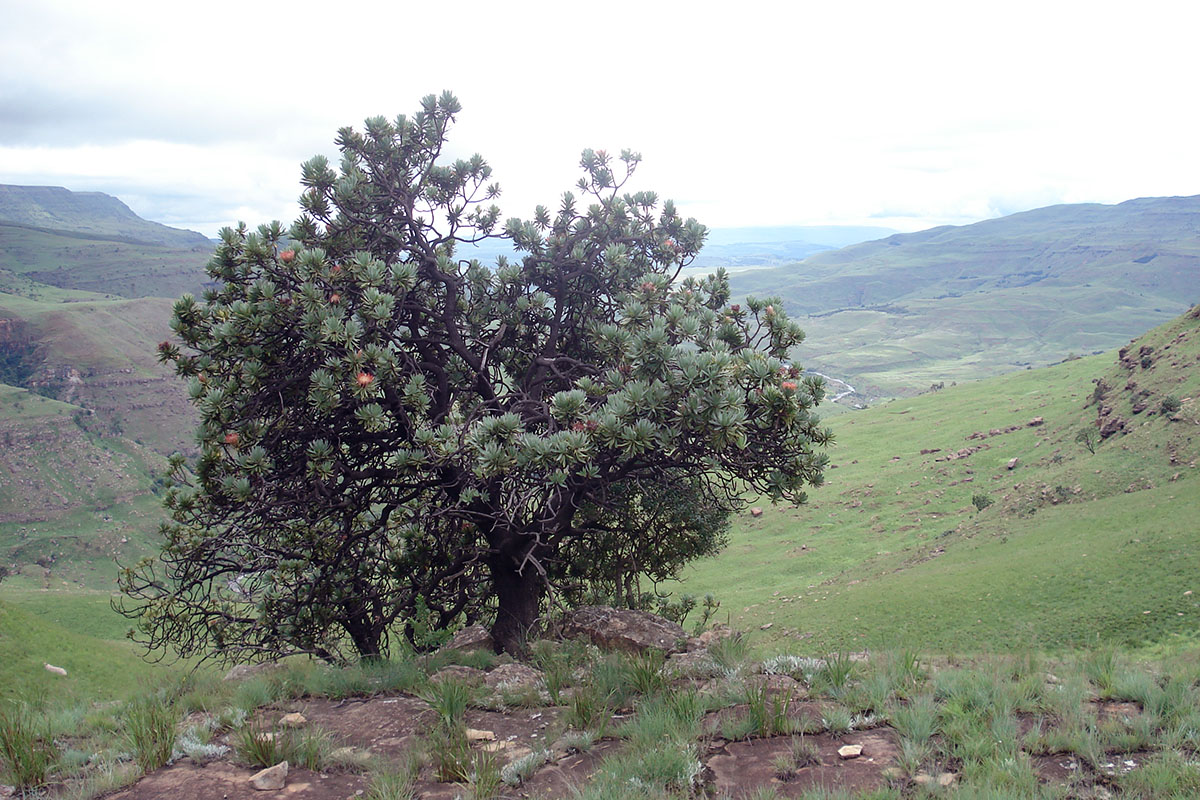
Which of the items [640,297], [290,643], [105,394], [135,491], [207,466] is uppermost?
[640,297]

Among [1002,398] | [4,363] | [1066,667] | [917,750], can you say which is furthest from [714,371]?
[4,363]

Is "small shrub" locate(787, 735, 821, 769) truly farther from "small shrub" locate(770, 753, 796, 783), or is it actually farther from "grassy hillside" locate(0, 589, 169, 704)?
"grassy hillside" locate(0, 589, 169, 704)

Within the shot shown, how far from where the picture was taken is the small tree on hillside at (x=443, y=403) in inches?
282

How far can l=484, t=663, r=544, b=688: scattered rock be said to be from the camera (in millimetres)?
7598

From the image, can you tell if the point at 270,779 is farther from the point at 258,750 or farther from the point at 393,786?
the point at 393,786

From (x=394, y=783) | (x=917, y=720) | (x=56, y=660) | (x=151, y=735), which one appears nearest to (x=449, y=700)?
(x=394, y=783)

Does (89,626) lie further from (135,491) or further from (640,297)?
(135,491)

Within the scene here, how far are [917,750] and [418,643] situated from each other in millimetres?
6987

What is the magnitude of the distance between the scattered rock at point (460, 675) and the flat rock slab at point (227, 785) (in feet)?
5.07

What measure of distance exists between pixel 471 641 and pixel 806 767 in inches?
221

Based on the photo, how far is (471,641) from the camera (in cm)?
988

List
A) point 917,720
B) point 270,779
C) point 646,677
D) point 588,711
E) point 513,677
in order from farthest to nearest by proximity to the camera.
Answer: point 513,677
point 646,677
point 588,711
point 917,720
point 270,779

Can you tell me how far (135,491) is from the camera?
13462 centimetres

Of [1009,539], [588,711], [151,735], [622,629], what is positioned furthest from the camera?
[1009,539]
